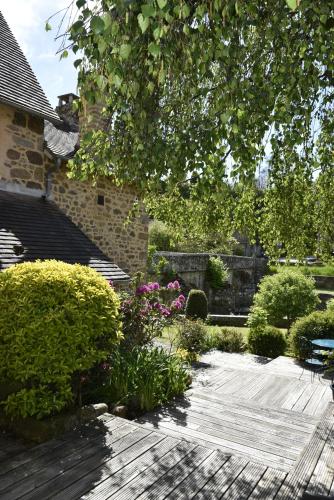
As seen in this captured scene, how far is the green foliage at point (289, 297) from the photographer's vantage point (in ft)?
42.2

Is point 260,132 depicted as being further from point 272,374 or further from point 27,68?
point 27,68

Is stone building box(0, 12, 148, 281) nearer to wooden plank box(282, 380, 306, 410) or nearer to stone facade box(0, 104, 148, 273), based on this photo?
stone facade box(0, 104, 148, 273)

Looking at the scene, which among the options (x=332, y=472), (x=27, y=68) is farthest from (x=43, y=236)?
(x=332, y=472)

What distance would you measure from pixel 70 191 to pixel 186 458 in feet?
26.6

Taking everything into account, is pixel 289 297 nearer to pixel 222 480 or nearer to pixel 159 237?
pixel 222 480

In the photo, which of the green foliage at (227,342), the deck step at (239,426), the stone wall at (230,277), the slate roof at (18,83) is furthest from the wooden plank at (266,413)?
the stone wall at (230,277)

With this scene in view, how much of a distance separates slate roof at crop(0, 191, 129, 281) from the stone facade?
441mm

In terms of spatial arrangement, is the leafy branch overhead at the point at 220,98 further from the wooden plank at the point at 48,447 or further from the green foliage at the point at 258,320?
the green foliage at the point at 258,320

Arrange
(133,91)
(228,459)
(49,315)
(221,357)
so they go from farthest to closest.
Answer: (221,357), (49,315), (228,459), (133,91)

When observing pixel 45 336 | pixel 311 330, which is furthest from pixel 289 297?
pixel 45 336

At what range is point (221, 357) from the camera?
9.27 metres

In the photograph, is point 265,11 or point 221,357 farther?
point 221,357

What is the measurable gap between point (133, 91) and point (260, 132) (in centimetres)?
122

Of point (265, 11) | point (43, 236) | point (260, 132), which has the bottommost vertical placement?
point (43, 236)
